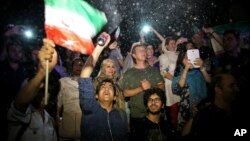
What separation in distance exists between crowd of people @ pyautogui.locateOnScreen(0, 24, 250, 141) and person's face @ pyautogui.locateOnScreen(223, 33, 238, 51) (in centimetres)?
2

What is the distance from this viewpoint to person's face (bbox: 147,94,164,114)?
17.4 feet

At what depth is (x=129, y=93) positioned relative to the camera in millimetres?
6066

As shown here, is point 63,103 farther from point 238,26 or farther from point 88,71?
point 238,26

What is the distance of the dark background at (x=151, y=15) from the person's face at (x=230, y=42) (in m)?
3.58

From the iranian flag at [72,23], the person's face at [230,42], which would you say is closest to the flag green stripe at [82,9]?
the iranian flag at [72,23]

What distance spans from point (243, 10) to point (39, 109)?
6.30 meters

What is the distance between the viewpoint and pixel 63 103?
593cm

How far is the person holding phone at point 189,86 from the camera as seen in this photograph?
668 cm

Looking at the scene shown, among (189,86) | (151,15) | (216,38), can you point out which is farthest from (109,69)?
(151,15)

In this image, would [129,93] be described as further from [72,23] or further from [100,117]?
[72,23]

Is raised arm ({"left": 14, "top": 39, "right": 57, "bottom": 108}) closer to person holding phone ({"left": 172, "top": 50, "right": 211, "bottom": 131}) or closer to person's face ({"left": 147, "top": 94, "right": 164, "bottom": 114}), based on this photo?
person's face ({"left": 147, "top": 94, "right": 164, "bottom": 114})

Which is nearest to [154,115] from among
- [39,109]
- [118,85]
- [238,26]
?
[118,85]

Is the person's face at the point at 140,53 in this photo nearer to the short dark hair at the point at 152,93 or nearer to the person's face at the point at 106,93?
the short dark hair at the point at 152,93

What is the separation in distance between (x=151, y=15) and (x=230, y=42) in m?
5.20
